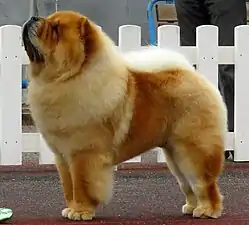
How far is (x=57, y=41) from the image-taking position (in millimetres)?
2934

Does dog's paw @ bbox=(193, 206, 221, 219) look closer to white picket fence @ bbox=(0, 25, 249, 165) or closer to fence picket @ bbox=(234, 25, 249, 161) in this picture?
white picket fence @ bbox=(0, 25, 249, 165)

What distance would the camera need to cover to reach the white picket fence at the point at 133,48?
16.4ft

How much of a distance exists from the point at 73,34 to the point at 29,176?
2065 millimetres

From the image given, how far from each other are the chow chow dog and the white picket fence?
1819 mm

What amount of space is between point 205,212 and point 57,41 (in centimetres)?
110

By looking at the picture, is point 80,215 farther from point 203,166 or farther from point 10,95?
point 10,95

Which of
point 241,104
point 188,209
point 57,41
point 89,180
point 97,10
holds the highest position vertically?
point 97,10

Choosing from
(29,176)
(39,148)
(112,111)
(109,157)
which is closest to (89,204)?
(109,157)

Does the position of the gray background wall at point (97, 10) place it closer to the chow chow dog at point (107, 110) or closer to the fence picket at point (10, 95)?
the fence picket at point (10, 95)

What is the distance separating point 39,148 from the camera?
5.12 metres

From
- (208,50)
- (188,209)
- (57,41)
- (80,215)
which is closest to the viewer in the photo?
(57,41)

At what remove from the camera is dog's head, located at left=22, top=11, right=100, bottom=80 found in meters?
2.91

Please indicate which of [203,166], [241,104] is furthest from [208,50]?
[203,166]

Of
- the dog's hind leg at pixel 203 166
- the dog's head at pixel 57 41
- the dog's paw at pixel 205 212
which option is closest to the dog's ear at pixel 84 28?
the dog's head at pixel 57 41
